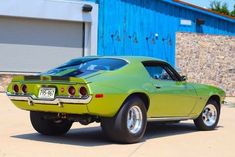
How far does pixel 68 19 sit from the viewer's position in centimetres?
2298

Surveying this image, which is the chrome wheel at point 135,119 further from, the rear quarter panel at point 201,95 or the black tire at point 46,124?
the rear quarter panel at point 201,95

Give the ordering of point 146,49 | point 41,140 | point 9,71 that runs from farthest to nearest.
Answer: point 146,49 < point 9,71 < point 41,140

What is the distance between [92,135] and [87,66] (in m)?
1.40

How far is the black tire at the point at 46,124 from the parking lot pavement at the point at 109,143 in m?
0.15

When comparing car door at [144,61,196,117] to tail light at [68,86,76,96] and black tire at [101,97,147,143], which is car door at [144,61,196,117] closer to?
black tire at [101,97,147,143]

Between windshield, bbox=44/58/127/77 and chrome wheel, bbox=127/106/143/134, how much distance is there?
773 mm

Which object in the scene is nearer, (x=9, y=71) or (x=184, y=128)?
(x=184, y=128)

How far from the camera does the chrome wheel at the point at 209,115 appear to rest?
11.3 meters

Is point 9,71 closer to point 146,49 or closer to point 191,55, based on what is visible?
point 146,49

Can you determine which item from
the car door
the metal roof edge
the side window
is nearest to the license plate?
the car door

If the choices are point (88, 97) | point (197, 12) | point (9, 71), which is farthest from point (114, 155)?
point (197, 12)

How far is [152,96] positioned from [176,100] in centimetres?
91

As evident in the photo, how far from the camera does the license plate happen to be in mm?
8523

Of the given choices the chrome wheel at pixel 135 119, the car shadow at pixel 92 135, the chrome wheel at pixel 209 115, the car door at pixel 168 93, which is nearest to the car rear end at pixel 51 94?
the car shadow at pixel 92 135
